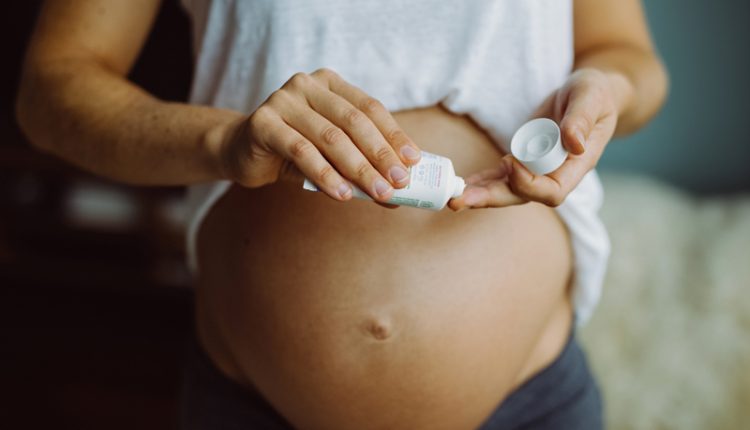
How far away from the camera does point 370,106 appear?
0.59 meters

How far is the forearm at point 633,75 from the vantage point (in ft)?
2.71

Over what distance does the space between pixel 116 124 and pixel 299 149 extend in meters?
0.26

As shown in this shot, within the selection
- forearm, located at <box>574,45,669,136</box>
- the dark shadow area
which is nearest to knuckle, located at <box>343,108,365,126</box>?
forearm, located at <box>574,45,669,136</box>

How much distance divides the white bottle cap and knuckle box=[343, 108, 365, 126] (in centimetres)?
14

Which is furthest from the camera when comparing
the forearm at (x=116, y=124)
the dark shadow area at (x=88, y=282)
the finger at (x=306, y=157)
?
the dark shadow area at (x=88, y=282)

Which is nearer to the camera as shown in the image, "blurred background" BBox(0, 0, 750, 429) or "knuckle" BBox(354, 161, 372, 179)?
"knuckle" BBox(354, 161, 372, 179)

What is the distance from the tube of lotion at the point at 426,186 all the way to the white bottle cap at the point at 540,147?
67 millimetres

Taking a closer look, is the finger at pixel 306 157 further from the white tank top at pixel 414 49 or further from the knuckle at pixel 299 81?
the white tank top at pixel 414 49

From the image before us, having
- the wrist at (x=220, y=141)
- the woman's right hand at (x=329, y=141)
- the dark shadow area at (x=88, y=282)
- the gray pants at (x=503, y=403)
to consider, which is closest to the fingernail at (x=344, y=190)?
the woman's right hand at (x=329, y=141)

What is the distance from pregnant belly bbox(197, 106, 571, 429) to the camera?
29.3 inches

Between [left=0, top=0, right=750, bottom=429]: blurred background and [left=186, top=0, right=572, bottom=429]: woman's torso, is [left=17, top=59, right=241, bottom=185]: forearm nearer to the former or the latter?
[left=186, top=0, right=572, bottom=429]: woman's torso

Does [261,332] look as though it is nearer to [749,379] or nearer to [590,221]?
[590,221]

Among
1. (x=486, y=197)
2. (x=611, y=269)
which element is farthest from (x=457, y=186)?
(x=611, y=269)

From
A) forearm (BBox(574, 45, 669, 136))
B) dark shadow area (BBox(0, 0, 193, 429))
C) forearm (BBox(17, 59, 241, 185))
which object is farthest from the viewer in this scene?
dark shadow area (BBox(0, 0, 193, 429))
